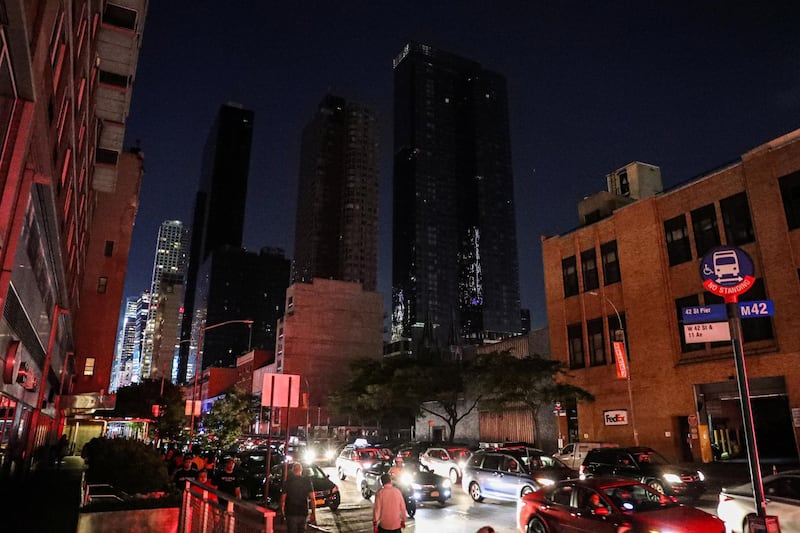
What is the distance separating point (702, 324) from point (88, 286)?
56051 mm

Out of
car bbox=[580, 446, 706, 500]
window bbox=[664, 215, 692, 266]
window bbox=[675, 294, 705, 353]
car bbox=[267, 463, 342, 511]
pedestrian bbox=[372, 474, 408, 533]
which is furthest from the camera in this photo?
window bbox=[664, 215, 692, 266]

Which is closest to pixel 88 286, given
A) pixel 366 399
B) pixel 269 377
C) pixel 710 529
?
pixel 366 399

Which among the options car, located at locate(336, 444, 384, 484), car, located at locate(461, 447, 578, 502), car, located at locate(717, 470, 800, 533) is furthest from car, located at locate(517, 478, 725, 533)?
car, located at locate(336, 444, 384, 484)

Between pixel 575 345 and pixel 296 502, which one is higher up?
pixel 575 345

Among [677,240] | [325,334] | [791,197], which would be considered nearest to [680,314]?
[677,240]

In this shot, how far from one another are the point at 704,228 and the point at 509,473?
77.6ft

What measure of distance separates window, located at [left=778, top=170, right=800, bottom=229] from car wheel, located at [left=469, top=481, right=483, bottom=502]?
23268mm

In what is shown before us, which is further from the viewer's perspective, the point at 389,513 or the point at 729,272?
the point at 389,513

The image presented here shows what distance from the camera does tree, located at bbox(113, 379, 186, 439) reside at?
53375 millimetres

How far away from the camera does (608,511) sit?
11.1 metres

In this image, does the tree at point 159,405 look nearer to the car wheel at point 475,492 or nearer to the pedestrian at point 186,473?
the pedestrian at point 186,473

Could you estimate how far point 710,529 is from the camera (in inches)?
402

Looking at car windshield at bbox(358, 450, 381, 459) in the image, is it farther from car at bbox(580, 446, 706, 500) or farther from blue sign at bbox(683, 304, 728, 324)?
blue sign at bbox(683, 304, 728, 324)

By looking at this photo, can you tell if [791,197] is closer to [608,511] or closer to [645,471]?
[645,471]
